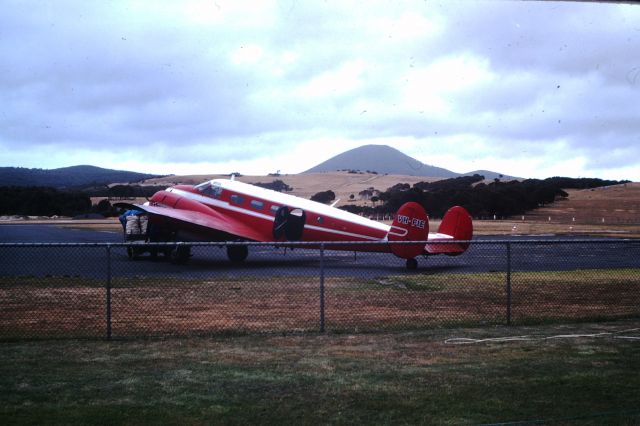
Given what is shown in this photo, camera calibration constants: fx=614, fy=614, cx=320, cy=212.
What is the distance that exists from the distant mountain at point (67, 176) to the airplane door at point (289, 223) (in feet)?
137

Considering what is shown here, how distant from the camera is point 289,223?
23109mm

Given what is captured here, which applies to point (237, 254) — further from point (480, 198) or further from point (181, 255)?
point (480, 198)

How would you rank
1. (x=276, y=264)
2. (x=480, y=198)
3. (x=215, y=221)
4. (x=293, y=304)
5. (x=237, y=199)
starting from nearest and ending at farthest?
(x=293, y=304) → (x=276, y=264) → (x=215, y=221) → (x=237, y=199) → (x=480, y=198)

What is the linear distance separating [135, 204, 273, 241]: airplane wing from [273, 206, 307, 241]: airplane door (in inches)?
35.9

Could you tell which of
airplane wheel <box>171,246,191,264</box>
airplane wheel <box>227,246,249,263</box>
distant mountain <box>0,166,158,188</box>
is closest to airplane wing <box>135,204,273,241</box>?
airplane wheel <box>227,246,249,263</box>

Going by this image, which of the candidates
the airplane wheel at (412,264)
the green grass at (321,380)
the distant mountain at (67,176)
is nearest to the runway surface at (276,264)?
the airplane wheel at (412,264)

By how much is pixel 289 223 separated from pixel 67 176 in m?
61.2

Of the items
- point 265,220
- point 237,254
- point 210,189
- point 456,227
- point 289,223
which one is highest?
point 210,189

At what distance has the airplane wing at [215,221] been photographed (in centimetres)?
2428

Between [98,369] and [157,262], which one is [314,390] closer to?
[98,369]

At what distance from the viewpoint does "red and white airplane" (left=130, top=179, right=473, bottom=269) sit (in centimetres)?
2073

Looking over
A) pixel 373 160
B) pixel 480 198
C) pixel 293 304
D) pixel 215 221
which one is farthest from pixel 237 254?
pixel 373 160

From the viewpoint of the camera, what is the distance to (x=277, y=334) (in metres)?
9.90

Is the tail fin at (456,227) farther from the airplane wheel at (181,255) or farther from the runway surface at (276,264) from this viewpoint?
the airplane wheel at (181,255)
